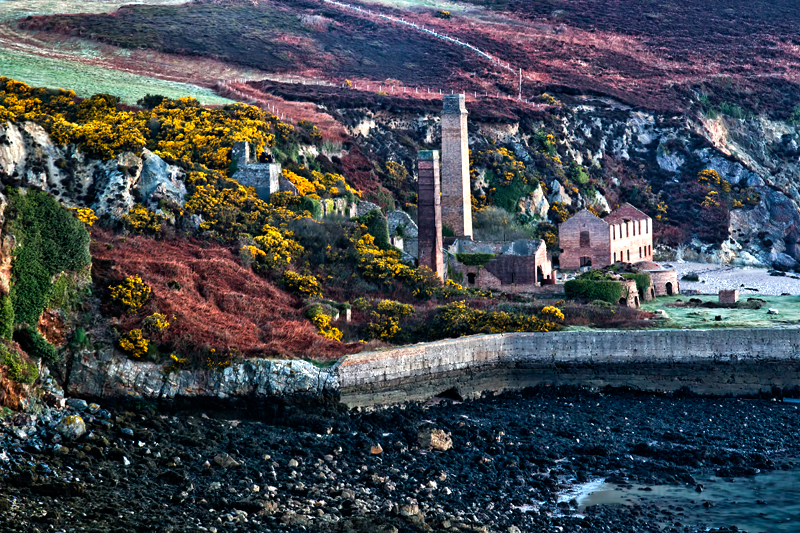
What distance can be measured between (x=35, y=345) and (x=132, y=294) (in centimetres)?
432

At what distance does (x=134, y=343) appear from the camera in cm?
3005

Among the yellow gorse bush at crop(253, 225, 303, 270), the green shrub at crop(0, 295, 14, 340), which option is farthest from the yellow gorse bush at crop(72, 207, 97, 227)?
the green shrub at crop(0, 295, 14, 340)

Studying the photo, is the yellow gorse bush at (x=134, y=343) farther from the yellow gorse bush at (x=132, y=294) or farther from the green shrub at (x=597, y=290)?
the green shrub at (x=597, y=290)

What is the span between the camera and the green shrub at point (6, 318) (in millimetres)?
26938

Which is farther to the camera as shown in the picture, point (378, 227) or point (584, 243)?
point (584, 243)

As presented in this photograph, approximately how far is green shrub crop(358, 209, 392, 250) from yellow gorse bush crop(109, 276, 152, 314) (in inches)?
636

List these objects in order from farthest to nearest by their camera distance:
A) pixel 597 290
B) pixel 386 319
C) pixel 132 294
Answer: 1. pixel 597 290
2. pixel 386 319
3. pixel 132 294

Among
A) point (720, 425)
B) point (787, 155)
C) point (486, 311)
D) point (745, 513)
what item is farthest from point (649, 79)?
point (745, 513)

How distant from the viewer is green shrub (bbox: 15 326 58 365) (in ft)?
91.8

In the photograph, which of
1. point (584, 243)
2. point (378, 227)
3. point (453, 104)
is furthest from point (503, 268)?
point (453, 104)

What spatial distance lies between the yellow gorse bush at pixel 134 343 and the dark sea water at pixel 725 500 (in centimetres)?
1241

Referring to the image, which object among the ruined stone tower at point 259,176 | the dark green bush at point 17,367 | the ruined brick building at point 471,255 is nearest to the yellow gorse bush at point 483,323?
the ruined brick building at point 471,255

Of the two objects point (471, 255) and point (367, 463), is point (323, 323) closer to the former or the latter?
point (367, 463)

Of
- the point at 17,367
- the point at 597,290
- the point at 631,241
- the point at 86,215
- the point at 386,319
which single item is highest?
the point at 86,215
